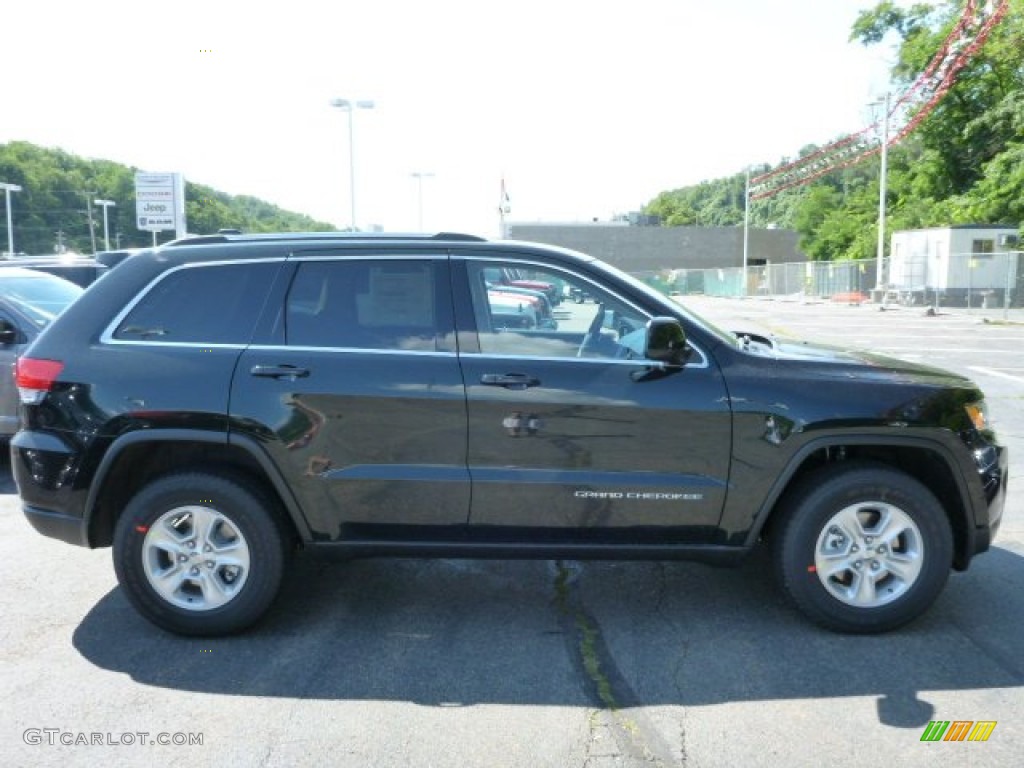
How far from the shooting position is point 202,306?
4.33 m

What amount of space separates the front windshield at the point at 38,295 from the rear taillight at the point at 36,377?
132 inches

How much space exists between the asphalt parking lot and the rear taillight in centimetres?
115

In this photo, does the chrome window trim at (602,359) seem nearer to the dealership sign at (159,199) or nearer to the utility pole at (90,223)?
the dealership sign at (159,199)

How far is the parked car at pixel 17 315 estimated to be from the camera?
7.30 m

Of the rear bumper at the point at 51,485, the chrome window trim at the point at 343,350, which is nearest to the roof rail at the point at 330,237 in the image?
the chrome window trim at the point at 343,350

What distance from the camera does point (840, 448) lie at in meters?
4.30

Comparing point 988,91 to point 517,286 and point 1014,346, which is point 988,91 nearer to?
point 1014,346

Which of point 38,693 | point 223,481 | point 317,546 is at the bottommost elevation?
point 38,693

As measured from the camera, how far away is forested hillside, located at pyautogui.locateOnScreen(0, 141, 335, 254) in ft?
195

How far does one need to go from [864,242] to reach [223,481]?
62122 mm

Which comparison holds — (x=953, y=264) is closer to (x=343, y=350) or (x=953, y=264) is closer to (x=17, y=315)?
(x=17, y=315)

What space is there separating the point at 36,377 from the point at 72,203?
236 ft

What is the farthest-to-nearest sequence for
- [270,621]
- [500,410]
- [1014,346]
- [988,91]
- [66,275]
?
[988,91]
[1014,346]
[66,275]
[270,621]
[500,410]

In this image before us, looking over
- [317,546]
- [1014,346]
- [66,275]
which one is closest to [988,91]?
[1014,346]
